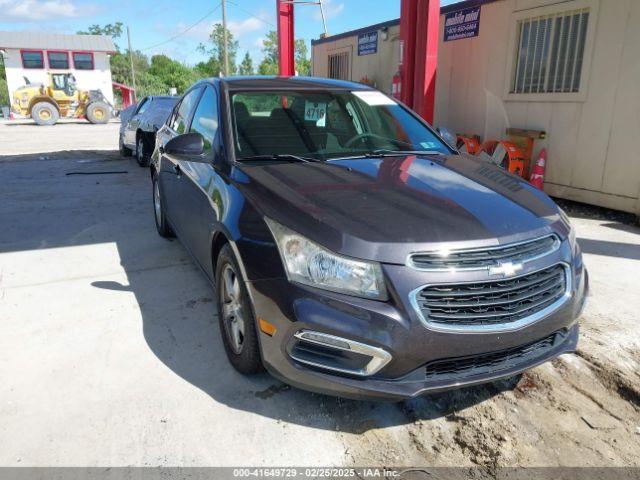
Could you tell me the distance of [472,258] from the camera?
2.18m

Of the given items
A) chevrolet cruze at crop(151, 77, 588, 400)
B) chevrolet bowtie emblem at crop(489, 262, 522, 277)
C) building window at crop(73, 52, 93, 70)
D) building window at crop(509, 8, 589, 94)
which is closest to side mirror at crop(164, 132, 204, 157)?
chevrolet cruze at crop(151, 77, 588, 400)

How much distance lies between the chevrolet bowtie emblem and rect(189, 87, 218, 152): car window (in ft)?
6.74

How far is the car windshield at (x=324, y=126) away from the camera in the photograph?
3.31 m

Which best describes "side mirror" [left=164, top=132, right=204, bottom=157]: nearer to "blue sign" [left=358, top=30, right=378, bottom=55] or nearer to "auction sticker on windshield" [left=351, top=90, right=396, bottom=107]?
"auction sticker on windshield" [left=351, top=90, right=396, bottom=107]

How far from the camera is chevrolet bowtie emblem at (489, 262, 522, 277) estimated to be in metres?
2.19

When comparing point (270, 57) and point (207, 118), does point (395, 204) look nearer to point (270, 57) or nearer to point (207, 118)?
point (207, 118)

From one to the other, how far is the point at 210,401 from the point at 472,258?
1.54m

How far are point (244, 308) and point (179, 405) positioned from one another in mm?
634

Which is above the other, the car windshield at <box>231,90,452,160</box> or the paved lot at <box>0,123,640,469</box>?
the car windshield at <box>231,90,452,160</box>

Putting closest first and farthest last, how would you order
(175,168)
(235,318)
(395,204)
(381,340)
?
(381,340) < (395,204) < (235,318) < (175,168)

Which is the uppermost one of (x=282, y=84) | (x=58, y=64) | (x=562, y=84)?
(x=58, y=64)

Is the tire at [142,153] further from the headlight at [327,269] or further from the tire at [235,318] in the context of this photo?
the headlight at [327,269]

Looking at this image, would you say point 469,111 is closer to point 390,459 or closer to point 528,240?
point 528,240

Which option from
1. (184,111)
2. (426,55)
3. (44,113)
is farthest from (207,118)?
(44,113)
